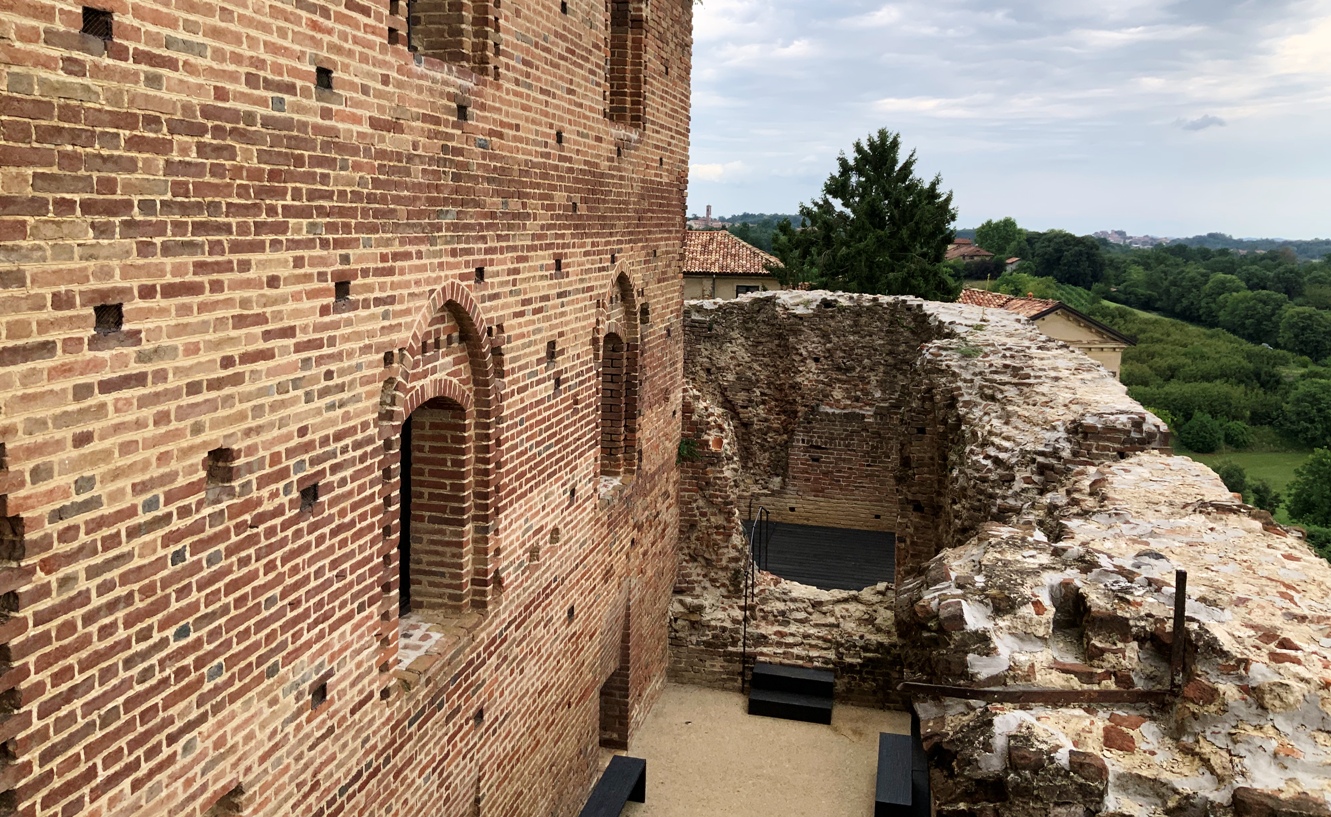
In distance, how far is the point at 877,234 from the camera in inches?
1228

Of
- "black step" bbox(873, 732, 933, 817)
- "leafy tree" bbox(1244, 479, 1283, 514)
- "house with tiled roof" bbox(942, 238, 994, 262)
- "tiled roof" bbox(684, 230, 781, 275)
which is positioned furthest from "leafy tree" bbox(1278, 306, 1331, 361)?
"black step" bbox(873, 732, 933, 817)

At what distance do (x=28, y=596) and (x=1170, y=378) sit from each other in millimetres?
74287

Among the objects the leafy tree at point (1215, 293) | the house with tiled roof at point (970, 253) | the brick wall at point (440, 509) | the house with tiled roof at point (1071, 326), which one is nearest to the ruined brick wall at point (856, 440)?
the brick wall at point (440, 509)

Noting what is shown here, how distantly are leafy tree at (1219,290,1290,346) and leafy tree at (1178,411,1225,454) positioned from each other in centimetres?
2663

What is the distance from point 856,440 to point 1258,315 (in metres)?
75.9

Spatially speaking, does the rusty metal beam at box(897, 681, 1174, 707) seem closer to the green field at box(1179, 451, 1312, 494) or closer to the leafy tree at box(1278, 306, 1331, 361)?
the green field at box(1179, 451, 1312, 494)

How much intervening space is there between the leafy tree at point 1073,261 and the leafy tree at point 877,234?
72.0m

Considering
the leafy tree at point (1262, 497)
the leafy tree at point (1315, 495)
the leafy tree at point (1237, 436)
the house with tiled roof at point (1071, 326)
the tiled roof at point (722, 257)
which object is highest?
the tiled roof at point (722, 257)

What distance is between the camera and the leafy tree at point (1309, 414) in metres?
55.6

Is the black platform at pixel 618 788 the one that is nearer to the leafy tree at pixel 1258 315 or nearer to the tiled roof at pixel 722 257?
the tiled roof at pixel 722 257

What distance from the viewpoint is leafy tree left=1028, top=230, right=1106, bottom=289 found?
98.9 meters

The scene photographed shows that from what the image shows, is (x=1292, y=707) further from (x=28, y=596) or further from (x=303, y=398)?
(x=28, y=596)

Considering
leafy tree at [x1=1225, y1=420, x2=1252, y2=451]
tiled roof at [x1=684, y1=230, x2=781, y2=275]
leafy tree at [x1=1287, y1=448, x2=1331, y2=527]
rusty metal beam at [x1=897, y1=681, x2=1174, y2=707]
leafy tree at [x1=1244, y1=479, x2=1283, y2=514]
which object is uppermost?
tiled roof at [x1=684, y1=230, x2=781, y2=275]

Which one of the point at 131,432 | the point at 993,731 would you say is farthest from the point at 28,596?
the point at 993,731
